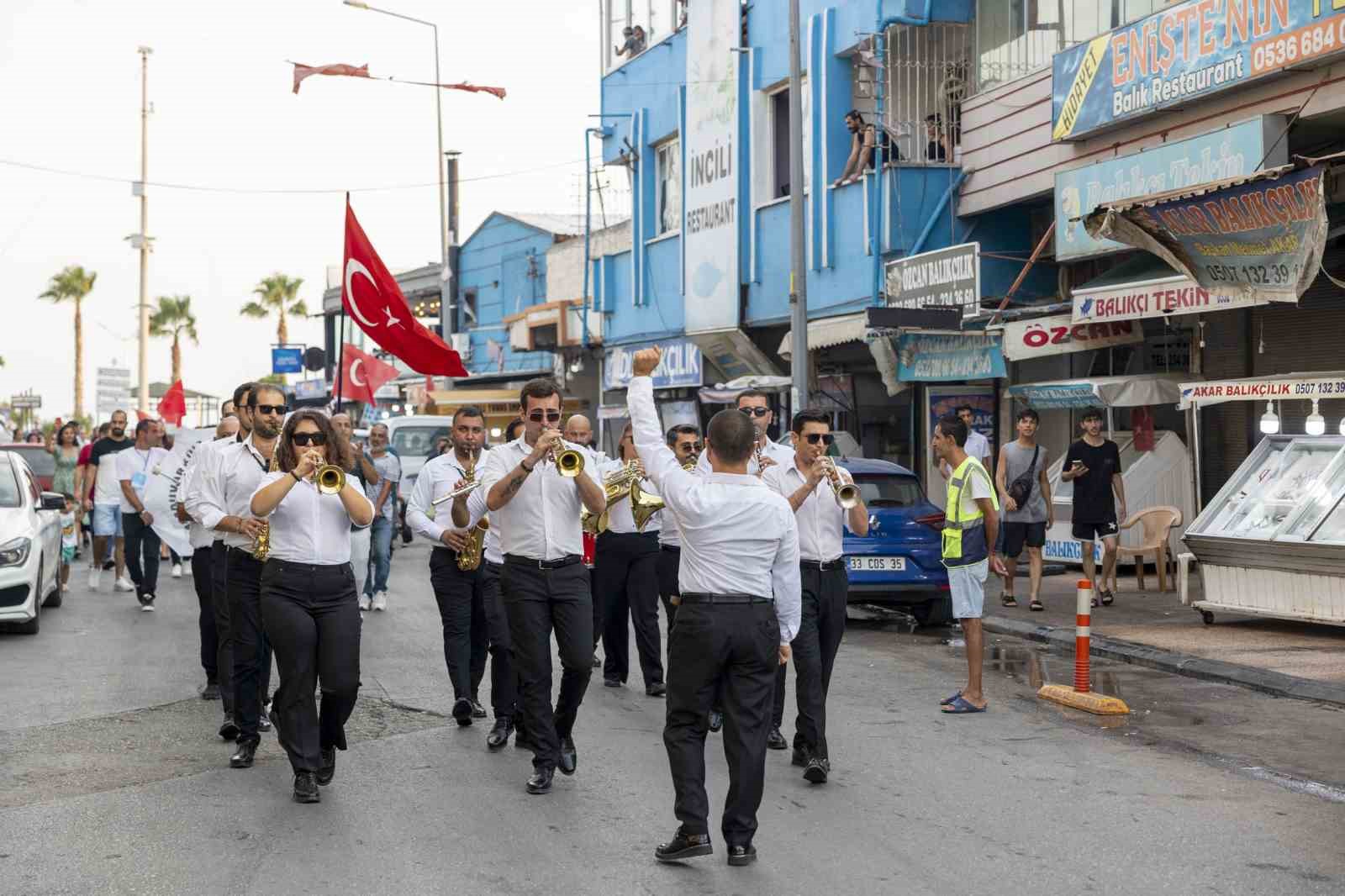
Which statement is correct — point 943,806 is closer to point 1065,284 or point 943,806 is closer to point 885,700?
point 885,700

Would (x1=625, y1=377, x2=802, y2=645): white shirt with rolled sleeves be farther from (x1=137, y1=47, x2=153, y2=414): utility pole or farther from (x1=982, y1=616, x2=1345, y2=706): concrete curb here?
(x1=137, y1=47, x2=153, y2=414): utility pole

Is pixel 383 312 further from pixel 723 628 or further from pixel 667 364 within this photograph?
pixel 667 364

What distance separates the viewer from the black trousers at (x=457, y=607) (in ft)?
30.2

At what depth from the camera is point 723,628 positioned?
6.22 m

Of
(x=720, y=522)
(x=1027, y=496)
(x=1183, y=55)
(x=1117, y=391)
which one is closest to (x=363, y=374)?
(x=1117, y=391)

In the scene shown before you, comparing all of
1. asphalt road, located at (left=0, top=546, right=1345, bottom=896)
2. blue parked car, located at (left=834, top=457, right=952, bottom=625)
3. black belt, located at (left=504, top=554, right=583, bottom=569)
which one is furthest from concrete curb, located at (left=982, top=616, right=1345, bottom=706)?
black belt, located at (left=504, top=554, right=583, bottom=569)

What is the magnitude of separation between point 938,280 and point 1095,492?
490cm

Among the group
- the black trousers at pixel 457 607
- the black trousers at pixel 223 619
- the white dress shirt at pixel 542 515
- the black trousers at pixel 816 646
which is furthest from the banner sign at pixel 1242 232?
the black trousers at pixel 223 619

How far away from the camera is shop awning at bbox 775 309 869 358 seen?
793 inches

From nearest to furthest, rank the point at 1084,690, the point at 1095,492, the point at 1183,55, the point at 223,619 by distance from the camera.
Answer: the point at 223,619 < the point at 1084,690 < the point at 1095,492 < the point at 1183,55

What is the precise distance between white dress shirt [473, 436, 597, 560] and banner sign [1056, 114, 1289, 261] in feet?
23.7

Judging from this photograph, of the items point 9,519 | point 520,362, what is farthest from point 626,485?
point 520,362

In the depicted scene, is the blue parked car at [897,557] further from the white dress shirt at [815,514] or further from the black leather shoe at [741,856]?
the black leather shoe at [741,856]

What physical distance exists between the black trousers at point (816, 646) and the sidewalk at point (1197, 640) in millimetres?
3957
